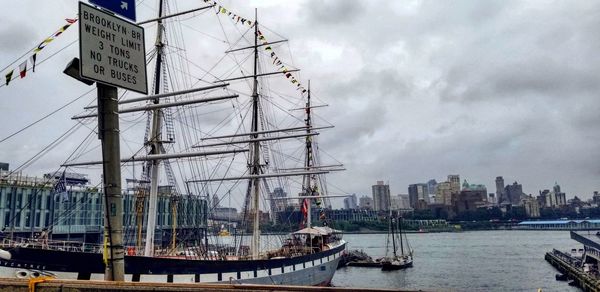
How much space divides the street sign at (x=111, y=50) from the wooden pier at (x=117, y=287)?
11.0 ft

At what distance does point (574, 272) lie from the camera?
49.5m

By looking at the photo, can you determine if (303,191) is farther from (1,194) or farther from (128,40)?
(128,40)

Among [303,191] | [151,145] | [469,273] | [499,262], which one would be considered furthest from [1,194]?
[499,262]

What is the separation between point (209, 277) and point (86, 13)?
2088 cm

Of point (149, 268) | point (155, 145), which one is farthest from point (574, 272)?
point (149, 268)

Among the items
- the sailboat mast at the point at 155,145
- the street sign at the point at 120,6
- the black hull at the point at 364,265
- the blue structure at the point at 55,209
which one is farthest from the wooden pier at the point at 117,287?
the black hull at the point at 364,265

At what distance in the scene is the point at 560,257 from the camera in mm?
65375

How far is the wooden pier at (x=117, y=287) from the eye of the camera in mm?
6689

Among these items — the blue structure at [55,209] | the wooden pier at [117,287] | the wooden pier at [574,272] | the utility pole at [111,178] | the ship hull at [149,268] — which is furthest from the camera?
the blue structure at [55,209]

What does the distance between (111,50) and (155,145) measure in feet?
72.0

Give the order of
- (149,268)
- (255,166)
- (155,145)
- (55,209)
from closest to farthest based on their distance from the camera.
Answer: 1. (149,268)
2. (155,145)
3. (255,166)
4. (55,209)

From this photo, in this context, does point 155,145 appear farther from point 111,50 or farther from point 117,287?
point 117,287

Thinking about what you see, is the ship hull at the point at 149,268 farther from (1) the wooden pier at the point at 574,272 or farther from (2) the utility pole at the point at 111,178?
(1) the wooden pier at the point at 574,272

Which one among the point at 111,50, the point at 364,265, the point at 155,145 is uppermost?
the point at 155,145
